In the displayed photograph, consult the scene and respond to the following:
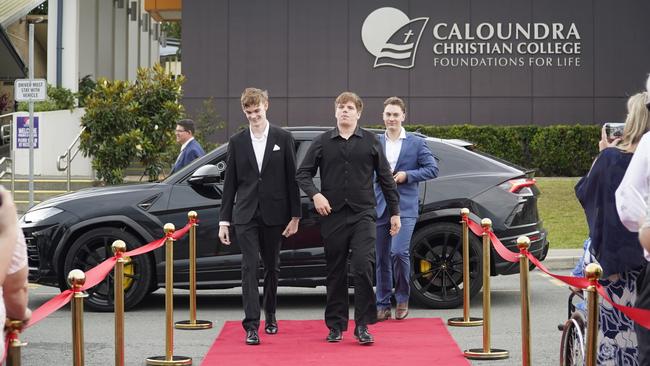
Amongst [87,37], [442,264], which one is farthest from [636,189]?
[87,37]

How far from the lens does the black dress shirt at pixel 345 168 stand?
369 inches

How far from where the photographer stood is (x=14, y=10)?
38.6 metres

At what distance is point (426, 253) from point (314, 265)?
112cm

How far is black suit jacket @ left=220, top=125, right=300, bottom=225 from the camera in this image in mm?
9500

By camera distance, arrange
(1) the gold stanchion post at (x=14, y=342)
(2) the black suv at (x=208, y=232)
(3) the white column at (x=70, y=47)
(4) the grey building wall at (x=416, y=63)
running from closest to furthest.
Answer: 1. (1) the gold stanchion post at (x=14, y=342)
2. (2) the black suv at (x=208, y=232)
3. (4) the grey building wall at (x=416, y=63)
4. (3) the white column at (x=70, y=47)

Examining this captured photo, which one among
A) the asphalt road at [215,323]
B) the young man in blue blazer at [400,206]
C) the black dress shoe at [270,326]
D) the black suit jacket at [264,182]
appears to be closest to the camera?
the asphalt road at [215,323]

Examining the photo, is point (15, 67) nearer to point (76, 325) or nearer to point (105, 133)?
point (105, 133)

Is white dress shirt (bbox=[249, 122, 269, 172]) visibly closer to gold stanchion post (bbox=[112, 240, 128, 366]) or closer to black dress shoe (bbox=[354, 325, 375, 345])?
black dress shoe (bbox=[354, 325, 375, 345])

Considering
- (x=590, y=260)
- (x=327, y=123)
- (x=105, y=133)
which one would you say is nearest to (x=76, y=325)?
(x=590, y=260)

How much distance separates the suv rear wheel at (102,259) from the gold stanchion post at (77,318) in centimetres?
551

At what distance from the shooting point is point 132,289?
11312mm

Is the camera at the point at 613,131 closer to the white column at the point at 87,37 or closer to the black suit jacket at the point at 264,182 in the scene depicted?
the black suit jacket at the point at 264,182

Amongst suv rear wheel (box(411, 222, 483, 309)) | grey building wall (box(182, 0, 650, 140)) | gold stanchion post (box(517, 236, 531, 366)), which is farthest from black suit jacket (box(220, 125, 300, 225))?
grey building wall (box(182, 0, 650, 140))

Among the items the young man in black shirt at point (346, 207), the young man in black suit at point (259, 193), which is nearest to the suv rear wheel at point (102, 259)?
the young man in black suit at point (259, 193)
